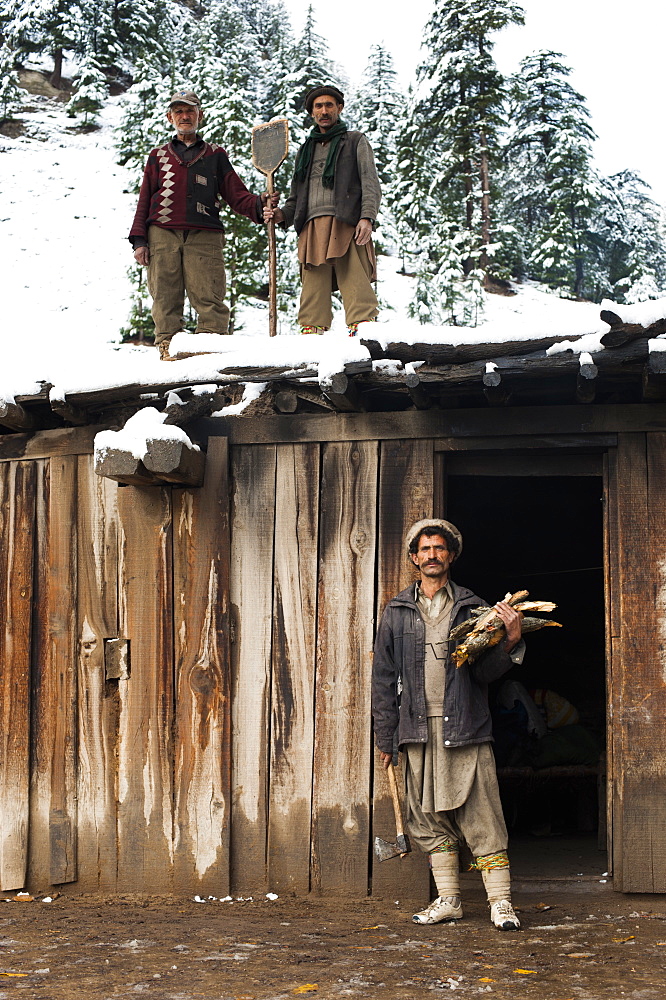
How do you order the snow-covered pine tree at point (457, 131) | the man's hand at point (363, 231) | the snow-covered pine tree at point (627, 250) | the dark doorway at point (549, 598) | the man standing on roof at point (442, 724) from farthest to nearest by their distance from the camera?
the snow-covered pine tree at point (627, 250), the snow-covered pine tree at point (457, 131), the dark doorway at point (549, 598), the man's hand at point (363, 231), the man standing on roof at point (442, 724)

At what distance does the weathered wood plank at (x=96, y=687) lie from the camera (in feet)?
18.5

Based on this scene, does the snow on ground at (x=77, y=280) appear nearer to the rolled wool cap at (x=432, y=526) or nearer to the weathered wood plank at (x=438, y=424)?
the weathered wood plank at (x=438, y=424)

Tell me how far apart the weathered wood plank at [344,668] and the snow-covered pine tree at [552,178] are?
1062 inches

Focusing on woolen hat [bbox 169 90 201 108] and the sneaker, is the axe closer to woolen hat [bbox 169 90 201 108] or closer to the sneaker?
the sneaker

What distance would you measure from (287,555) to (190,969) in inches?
85.0

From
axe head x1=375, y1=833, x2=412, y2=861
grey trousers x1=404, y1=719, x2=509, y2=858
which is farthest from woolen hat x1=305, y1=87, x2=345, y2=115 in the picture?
axe head x1=375, y1=833, x2=412, y2=861

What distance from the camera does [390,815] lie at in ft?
17.4

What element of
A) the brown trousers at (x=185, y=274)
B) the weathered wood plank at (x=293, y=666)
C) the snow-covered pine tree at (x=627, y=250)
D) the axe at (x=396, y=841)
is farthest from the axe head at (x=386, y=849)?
the snow-covered pine tree at (x=627, y=250)

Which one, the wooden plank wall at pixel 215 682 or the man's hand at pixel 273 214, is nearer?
the wooden plank wall at pixel 215 682

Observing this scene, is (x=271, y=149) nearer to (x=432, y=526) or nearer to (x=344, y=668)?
(x=432, y=526)

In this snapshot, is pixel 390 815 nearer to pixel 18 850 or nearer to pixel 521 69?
pixel 18 850

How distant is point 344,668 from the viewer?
548 centimetres

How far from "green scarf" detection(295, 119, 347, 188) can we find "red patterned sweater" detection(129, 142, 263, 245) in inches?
14.6

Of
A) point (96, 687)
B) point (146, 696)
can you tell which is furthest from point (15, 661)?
point (146, 696)
